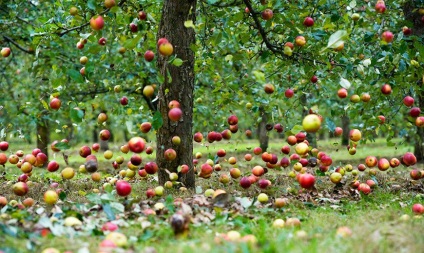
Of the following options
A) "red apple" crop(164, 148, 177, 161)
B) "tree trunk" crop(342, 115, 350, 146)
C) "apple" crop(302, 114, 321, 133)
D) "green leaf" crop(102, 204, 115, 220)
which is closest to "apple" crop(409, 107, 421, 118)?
"apple" crop(302, 114, 321, 133)

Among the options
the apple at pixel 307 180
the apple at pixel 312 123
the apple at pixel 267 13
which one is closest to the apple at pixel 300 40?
the apple at pixel 267 13

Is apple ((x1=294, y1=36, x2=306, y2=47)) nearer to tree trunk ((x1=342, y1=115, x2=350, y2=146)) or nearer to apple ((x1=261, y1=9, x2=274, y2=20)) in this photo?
apple ((x1=261, y1=9, x2=274, y2=20))

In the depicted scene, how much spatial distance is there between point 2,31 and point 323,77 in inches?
248

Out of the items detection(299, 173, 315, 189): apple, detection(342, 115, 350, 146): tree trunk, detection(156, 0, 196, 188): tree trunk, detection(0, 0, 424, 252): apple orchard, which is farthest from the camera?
detection(342, 115, 350, 146): tree trunk

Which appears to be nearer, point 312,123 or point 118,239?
point 118,239

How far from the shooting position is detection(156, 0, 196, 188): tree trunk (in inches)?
205

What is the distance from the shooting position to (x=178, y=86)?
531 cm

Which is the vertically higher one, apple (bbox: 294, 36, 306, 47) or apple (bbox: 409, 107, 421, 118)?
apple (bbox: 294, 36, 306, 47)

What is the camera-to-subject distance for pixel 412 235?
319cm

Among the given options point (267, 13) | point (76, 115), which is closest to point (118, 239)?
point (76, 115)

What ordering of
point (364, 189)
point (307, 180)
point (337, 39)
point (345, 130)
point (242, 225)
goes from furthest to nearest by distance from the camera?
1. point (345, 130)
2. point (364, 189)
3. point (307, 180)
4. point (337, 39)
5. point (242, 225)

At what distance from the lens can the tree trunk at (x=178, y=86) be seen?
521 centimetres

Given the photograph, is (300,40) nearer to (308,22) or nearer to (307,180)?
(308,22)

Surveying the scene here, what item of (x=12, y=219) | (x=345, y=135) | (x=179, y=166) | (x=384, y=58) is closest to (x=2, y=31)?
(x=179, y=166)
